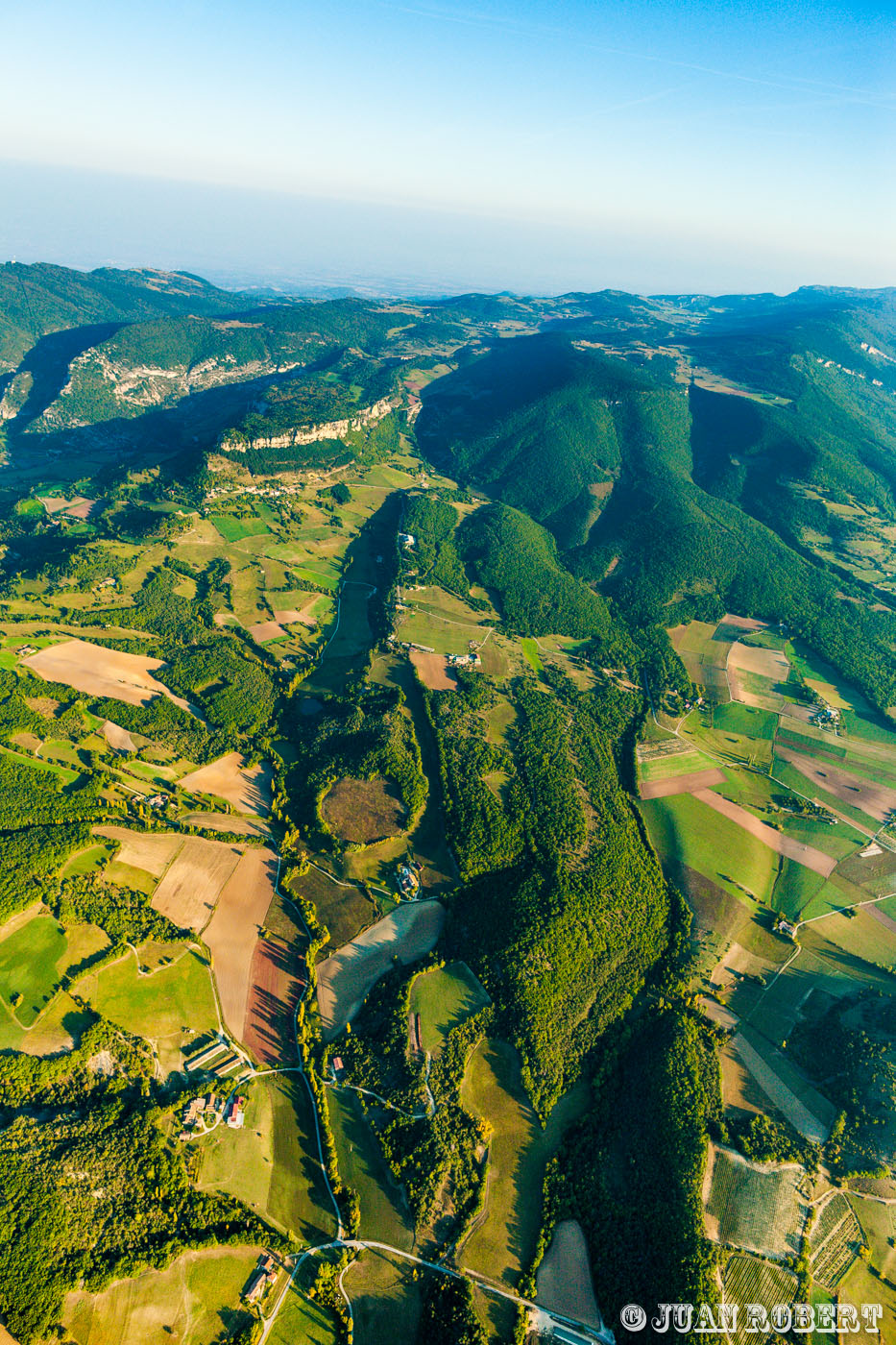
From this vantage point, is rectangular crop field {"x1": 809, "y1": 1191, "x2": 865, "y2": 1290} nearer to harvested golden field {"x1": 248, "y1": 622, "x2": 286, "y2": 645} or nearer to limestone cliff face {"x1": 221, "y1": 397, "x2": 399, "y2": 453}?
harvested golden field {"x1": 248, "y1": 622, "x2": 286, "y2": 645}

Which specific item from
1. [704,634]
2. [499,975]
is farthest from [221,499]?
[499,975]

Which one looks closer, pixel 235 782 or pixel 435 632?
pixel 235 782

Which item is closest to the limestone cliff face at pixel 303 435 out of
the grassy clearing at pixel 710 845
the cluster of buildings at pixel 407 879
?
the cluster of buildings at pixel 407 879

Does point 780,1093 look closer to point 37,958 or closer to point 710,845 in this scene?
point 710,845

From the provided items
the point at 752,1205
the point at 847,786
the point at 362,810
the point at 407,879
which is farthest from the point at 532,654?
the point at 752,1205

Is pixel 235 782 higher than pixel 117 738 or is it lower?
lower

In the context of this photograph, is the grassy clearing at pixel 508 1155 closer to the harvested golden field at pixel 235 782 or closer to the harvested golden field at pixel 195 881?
the harvested golden field at pixel 195 881

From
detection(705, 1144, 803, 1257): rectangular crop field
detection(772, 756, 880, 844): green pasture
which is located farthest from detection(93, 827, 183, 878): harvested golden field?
detection(772, 756, 880, 844): green pasture

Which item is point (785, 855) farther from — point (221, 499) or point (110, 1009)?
point (221, 499)
